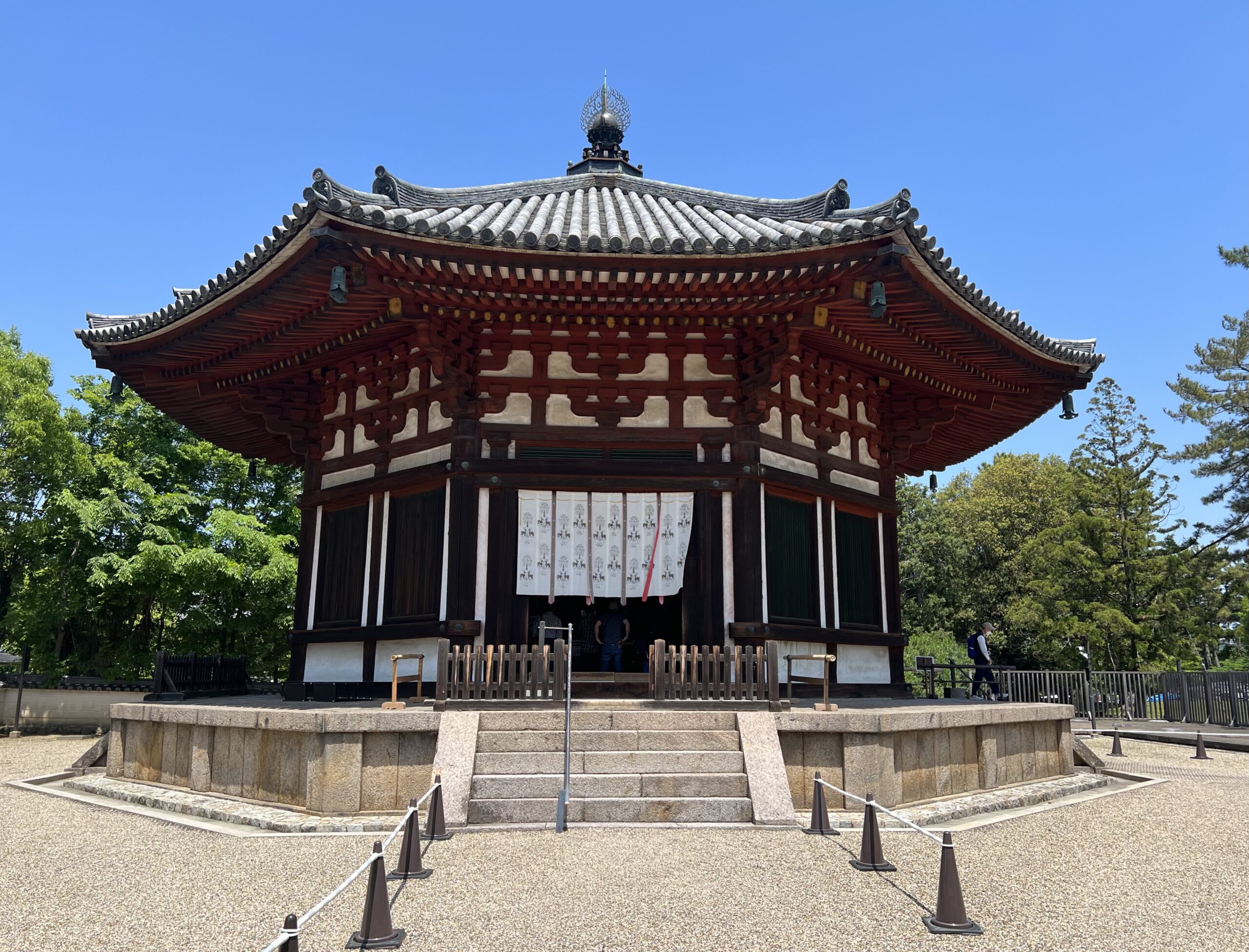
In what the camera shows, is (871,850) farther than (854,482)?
No

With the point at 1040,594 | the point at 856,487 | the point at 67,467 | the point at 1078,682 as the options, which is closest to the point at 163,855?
the point at 856,487

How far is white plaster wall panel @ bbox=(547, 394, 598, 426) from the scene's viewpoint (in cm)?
1091

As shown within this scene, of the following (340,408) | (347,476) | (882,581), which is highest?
(340,408)

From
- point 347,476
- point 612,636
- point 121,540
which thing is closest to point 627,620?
point 612,636

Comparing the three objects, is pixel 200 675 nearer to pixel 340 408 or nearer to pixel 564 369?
pixel 340 408

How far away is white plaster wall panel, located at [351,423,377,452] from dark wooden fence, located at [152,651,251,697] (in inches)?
146

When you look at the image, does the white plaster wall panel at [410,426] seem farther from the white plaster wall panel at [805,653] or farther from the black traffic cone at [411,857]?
the black traffic cone at [411,857]

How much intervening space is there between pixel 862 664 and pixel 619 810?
232 inches

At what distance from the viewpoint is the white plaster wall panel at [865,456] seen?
42.7 ft

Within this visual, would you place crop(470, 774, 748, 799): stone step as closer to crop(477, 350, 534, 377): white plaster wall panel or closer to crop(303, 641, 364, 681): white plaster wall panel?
crop(303, 641, 364, 681): white plaster wall panel

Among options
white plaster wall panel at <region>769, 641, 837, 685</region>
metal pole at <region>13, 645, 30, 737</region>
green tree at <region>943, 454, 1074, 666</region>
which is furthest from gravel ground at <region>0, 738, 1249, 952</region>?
green tree at <region>943, 454, 1074, 666</region>

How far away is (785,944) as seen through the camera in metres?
4.68

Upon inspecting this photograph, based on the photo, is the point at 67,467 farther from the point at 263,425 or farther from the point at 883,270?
the point at 883,270

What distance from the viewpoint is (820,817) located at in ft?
23.7
